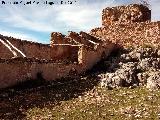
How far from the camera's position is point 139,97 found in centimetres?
2352

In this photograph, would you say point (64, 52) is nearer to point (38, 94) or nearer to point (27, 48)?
point (27, 48)

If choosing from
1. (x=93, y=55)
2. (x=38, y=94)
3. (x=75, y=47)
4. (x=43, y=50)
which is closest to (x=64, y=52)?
(x=75, y=47)

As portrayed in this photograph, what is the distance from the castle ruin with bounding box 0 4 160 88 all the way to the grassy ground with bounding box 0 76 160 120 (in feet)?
4.64

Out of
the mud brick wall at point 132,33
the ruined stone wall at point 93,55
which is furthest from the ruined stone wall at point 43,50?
the mud brick wall at point 132,33

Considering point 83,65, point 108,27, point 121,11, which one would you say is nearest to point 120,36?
point 108,27

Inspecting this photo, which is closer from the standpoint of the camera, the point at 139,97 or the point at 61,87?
the point at 139,97

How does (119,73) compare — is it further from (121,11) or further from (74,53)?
(121,11)

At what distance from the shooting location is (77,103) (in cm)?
2256

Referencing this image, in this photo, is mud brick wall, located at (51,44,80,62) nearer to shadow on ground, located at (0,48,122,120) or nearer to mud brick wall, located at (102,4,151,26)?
shadow on ground, located at (0,48,122,120)

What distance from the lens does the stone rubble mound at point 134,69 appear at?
2667cm

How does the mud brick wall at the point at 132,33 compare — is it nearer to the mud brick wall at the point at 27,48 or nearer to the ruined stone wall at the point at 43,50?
the ruined stone wall at the point at 43,50

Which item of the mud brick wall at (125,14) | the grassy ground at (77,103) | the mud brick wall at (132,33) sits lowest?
the grassy ground at (77,103)

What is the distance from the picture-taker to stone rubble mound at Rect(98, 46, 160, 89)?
26.7m

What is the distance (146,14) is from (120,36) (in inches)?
235
